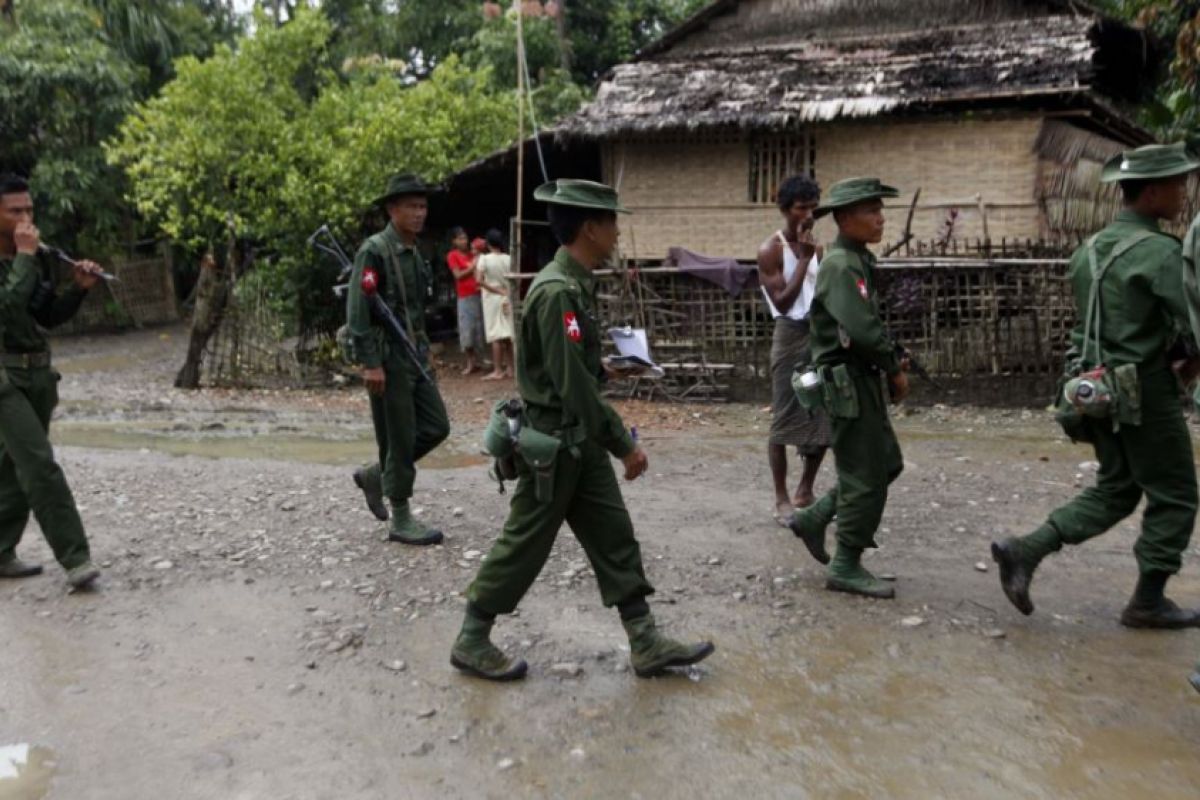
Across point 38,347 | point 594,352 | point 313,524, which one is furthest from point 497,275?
point 594,352

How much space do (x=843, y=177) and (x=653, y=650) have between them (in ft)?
31.5

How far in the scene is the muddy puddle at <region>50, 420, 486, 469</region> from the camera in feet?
27.6

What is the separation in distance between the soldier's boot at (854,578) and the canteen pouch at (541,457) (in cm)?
159

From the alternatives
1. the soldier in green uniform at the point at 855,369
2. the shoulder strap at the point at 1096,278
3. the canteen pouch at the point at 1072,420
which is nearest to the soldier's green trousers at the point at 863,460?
the soldier in green uniform at the point at 855,369

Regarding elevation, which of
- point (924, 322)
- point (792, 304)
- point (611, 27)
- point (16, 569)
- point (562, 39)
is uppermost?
point (611, 27)

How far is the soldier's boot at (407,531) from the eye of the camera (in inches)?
218

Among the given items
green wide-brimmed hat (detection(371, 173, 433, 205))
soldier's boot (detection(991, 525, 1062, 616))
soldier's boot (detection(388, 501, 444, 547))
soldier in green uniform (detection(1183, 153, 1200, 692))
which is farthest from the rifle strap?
soldier in green uniform (detection(1183, 153, 1200, 692))

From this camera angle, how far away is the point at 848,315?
14.1ft

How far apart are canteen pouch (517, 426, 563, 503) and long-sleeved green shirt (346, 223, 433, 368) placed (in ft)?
6.13

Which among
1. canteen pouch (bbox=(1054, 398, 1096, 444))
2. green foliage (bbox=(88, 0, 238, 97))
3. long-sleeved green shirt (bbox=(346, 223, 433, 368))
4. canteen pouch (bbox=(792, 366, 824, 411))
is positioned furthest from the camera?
green foliage (bbox=(88, 0, 238, 97))

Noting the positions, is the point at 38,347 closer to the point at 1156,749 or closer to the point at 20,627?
the point at 20,627

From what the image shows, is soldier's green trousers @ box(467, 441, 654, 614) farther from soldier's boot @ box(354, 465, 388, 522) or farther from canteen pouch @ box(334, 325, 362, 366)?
soldier's boot @ box(354, 465, 388, 522)

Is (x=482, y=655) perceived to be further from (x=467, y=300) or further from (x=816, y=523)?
(x=467, y=300)


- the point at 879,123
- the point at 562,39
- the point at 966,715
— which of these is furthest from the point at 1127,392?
the point at 562,39
